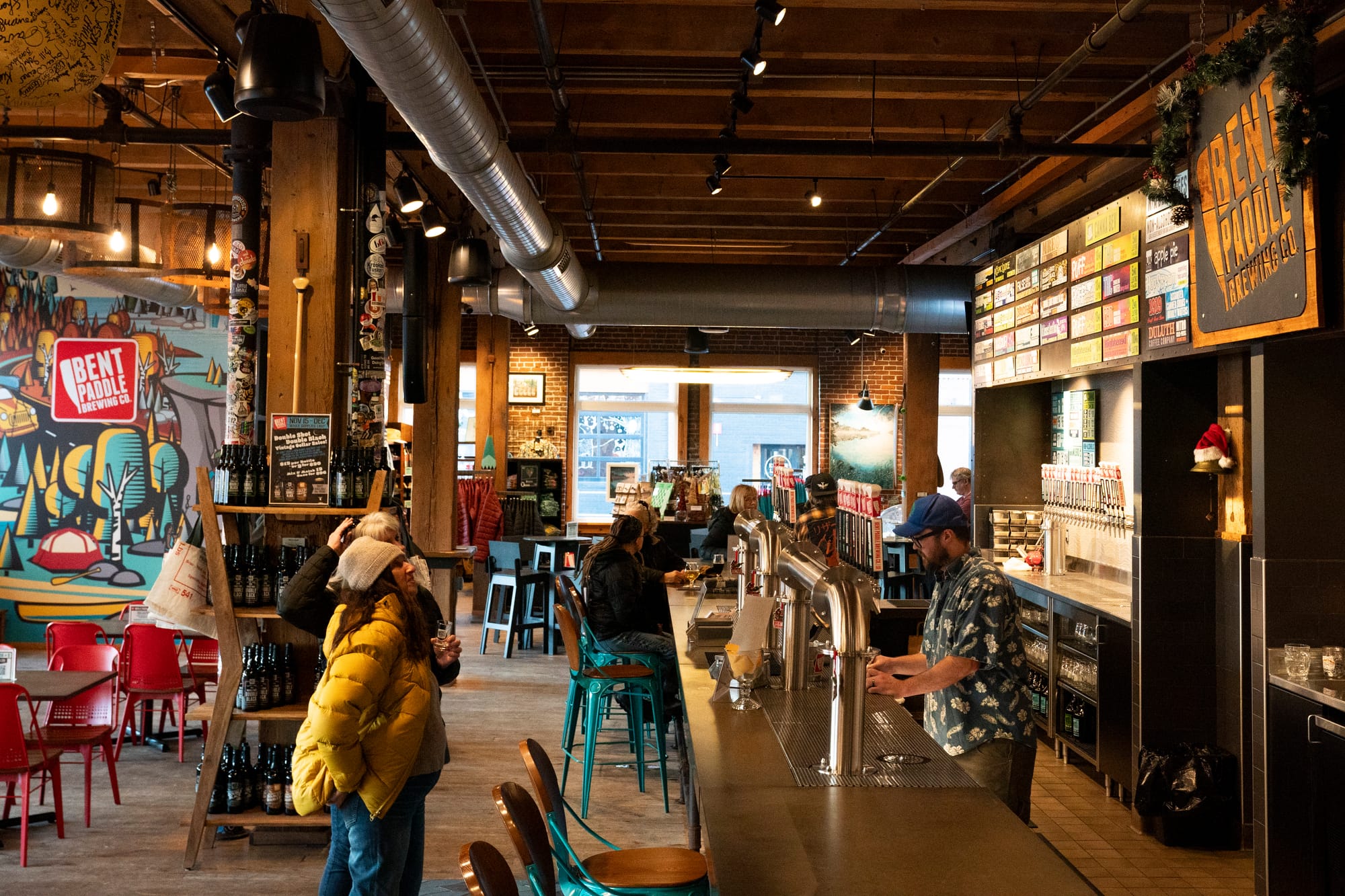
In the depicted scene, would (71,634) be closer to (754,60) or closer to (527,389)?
(754,60)

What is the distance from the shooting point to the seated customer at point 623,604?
6.11 meters

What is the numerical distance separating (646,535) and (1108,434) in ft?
10.4

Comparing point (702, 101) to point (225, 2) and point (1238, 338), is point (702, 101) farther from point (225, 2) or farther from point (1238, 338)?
point (1238, 338)

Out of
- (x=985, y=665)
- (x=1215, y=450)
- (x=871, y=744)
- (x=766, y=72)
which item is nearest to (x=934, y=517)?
(x=985, y=665)

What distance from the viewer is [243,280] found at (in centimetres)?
564

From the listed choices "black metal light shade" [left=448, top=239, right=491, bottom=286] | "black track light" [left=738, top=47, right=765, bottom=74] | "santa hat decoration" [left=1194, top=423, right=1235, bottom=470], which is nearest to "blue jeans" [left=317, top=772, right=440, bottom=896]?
"black track light" [left=738, top=47, right=765, bottom=74]

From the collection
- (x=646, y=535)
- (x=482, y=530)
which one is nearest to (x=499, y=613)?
(x=482, y=530)

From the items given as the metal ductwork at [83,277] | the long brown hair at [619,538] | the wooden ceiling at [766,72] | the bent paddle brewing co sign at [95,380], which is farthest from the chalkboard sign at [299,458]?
the bent paddle brewing co sign at [95,380]

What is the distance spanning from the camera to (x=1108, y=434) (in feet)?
24.3

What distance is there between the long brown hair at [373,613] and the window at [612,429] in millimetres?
12509

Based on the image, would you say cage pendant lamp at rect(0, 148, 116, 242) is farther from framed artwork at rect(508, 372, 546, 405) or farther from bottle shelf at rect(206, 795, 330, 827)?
framed artwork at rect(508, 372, 546, 405)

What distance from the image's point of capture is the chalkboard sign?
4844mm

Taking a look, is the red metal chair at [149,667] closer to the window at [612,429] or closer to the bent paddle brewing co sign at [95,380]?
the bent paddle brewing co sign at [95,380]

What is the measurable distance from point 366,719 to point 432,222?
4.76 metres
